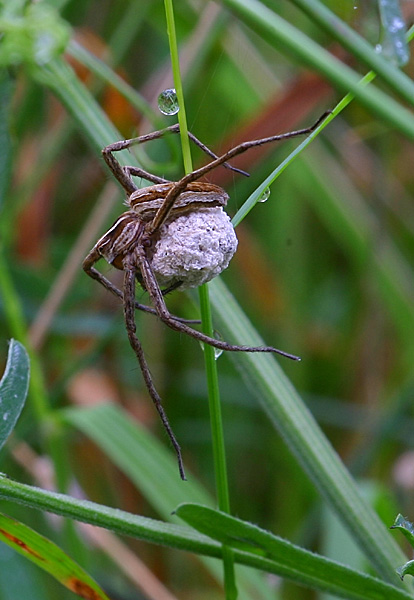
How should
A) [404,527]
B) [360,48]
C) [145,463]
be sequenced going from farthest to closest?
[145,463], [360,48], [404,527]

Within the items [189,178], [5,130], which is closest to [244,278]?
[5,130]

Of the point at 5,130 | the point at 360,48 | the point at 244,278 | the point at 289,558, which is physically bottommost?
the point at 289,558

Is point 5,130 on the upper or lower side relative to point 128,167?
upper

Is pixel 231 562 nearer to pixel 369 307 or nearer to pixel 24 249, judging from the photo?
pixel 24 249

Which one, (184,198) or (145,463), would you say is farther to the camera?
(145,463)

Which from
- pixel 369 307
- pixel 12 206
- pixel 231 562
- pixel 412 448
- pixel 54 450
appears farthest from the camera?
pixel 369 307

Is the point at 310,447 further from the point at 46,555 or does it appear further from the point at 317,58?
the point at 317,58

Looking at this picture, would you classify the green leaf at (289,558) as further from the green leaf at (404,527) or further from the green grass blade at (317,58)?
the green grass blade at (317,58)

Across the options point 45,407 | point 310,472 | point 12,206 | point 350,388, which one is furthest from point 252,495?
point 310,472
